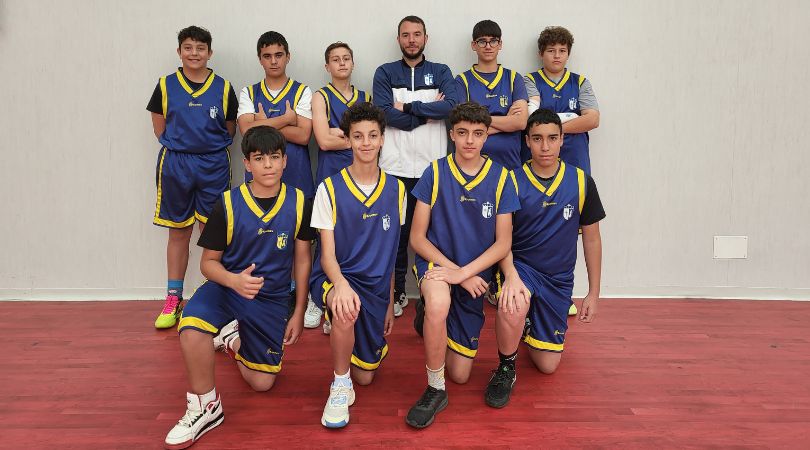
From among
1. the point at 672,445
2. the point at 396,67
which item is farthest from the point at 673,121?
the point at 672,445

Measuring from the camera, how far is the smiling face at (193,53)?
2646mm

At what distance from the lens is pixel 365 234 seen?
194 centimetres

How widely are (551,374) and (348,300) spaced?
0.91m

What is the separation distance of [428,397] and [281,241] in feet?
2.42

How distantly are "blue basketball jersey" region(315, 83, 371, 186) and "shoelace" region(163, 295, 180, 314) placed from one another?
944mm

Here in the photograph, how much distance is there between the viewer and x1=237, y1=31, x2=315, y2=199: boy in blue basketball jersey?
8.84ft

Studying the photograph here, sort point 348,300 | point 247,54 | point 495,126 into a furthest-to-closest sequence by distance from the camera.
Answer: point 247,54 < point 495,126 < point 348,300

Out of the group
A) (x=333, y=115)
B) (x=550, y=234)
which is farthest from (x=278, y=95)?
(x=550, y=234)

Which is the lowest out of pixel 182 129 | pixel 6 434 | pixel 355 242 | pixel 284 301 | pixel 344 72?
pixel 6 434

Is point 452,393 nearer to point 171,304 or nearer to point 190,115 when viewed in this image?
point 171,304

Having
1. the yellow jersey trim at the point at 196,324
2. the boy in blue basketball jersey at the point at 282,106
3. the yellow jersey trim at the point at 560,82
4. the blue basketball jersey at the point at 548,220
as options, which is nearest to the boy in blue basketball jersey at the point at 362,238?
the yellow jersey trim at the point at 196,324

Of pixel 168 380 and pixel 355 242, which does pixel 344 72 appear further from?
pixel 168 380

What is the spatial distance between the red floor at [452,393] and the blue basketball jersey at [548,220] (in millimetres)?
437

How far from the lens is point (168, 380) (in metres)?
2.05
